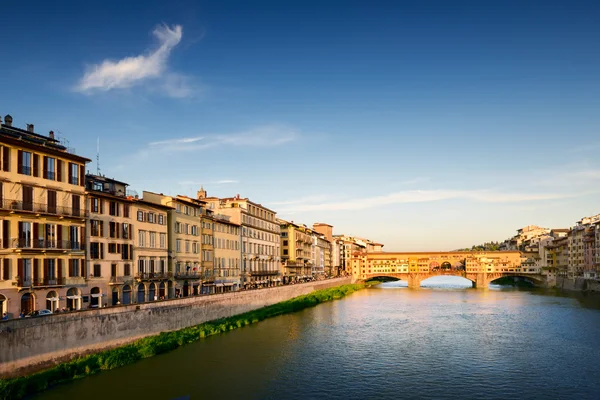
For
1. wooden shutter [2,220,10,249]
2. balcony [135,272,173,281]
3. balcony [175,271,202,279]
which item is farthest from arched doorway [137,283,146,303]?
wooden shutter [2,220,10,249]

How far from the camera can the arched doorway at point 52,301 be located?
119 feet

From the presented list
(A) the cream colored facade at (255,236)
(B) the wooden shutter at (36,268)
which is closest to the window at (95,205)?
(B) the wooden shutter at (36,268)

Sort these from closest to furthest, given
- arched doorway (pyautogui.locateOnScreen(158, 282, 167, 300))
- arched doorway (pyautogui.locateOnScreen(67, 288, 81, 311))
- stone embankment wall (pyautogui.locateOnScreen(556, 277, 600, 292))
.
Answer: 1. arched doorway (pyautogui.locateOnScreen(67, 288, 81, 311))
2. arched doorway (pyautogui.locateOnScreen(158, 282, 167, 300))
3. stone embankment wall (pyautogui.locateOnScreen(556, 277, 600, 292))

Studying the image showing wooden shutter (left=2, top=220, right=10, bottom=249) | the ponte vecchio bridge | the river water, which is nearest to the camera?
the river water

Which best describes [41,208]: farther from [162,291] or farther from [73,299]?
[162,291]

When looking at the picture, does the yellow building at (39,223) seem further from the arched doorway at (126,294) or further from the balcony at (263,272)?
the balcony at (263,272)

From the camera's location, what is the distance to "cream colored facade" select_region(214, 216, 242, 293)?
213ft

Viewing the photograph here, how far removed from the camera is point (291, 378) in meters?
32.7

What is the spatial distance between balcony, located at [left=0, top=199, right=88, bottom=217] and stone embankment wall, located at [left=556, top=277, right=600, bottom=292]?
94222 millimetres

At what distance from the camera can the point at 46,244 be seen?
3588 centimetres

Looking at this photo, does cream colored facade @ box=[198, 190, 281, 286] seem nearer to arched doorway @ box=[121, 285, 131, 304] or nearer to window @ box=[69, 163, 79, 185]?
arched doorway @ box=[121, 285, 131, 304]

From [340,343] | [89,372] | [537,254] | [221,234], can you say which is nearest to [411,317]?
[340,343]

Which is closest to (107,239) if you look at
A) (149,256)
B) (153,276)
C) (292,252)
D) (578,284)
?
(149,256)

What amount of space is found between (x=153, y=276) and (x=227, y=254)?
19.0 metres
